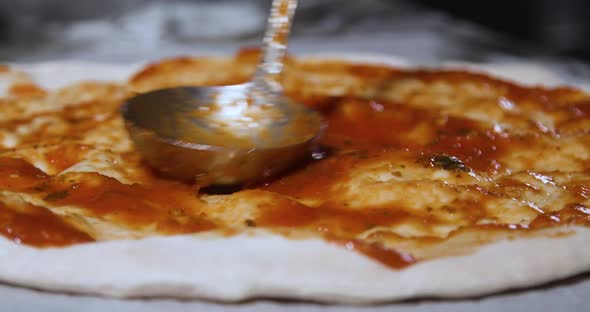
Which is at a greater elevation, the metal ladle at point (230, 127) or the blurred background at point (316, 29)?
the metal ladle at point (230, 127)

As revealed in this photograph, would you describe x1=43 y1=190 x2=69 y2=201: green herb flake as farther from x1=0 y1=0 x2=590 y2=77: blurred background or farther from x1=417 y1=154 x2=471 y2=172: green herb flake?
x1=0 y1=0 x2=590 y2=77: blurred background

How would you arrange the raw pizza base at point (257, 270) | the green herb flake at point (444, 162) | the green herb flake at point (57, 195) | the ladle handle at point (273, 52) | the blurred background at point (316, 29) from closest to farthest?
the raw pizza base at point (257, 270)
the green herb flake at point (57, 195)
the green herb flake at point (444, 162)
the ladle handle at point (273, 52)
the blurred background at point (316, 29)

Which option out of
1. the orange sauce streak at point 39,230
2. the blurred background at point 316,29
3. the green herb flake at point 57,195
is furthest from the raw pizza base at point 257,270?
the blurred background at point 316,29

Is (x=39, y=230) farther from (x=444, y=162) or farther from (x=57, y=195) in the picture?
(x=444, y=162)

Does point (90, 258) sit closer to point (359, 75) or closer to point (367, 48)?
point (359, 75)

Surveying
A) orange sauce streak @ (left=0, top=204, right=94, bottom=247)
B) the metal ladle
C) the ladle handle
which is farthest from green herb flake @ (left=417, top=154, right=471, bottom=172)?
orange sauce streak @ (left=0, top=204, right=94, bottom=247)

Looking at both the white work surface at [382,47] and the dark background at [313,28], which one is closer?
the white work surface at [382,47]

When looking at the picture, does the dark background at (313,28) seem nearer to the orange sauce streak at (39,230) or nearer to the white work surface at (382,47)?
the white work surface at (382,47)

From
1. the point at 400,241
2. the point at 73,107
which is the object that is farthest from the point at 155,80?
the point at 400,241
